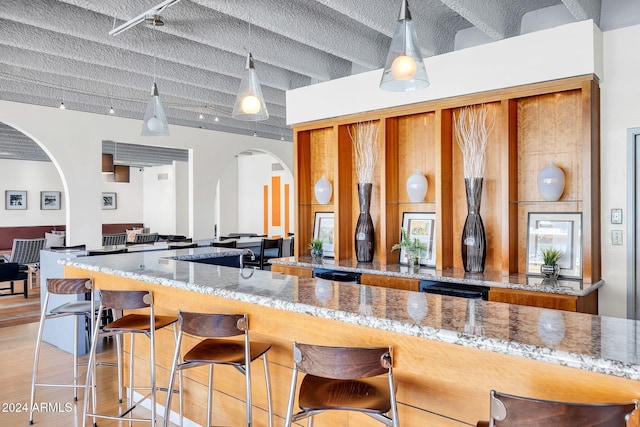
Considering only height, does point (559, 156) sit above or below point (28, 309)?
above

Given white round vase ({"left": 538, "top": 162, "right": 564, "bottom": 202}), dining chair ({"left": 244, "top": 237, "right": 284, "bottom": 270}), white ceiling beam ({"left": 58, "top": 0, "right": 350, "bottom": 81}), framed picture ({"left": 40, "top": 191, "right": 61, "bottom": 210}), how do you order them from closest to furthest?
white round vase ({"left": 538, "top": 162, "right": 564, "bottom": 202}), white ceiling beam ({"left": 58, "top": 0, "right": 350, "bottom": 81}), dining chair ({"left": 244, "top": 237, "right": 284, "bottom": 270}), framed picture ({"left": 40, "top": 191, "right": 61, "bottom": 210})

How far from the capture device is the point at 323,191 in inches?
196

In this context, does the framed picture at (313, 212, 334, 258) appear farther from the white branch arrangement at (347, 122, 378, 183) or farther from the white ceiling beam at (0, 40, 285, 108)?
the white ceiling beam at (0, 40, 285, 108)

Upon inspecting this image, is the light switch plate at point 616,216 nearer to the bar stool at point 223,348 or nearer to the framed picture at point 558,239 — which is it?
the framed picture at point 558,239

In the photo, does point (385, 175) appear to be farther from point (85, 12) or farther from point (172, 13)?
point (85, 12)

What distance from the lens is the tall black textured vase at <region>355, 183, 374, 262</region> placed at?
179 inches

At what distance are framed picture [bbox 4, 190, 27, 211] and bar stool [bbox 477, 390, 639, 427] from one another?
14.4 m

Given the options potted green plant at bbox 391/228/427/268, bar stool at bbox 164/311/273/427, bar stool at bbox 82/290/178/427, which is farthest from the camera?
potted green plant at bbox 391/228/427/268

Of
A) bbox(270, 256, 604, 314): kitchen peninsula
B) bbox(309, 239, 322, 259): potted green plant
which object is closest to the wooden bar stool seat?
bbox(270, 256, 604, 314): kitchen peninsula

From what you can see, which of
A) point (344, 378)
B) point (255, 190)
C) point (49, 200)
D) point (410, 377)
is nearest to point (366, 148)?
point (410, 377)

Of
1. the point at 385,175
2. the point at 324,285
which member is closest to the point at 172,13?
the point at 385,175

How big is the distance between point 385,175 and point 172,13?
7.59 feet

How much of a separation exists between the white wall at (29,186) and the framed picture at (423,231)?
36.4 feet

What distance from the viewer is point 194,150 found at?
8.24 m
